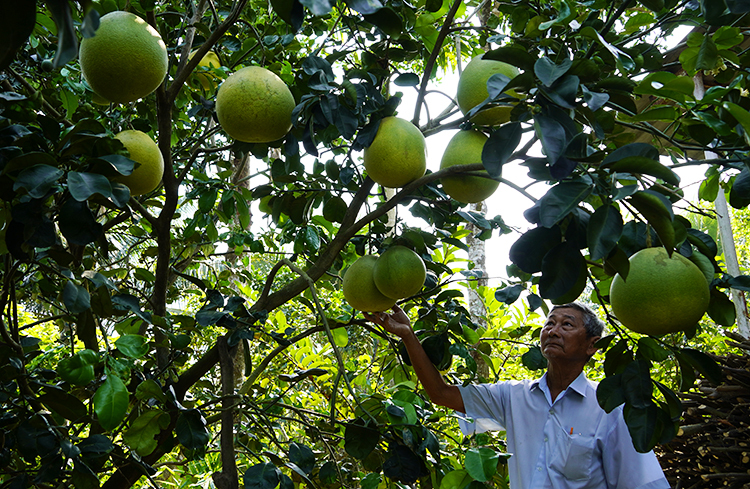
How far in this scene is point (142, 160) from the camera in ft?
4.10

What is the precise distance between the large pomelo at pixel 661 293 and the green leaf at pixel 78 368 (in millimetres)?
1086

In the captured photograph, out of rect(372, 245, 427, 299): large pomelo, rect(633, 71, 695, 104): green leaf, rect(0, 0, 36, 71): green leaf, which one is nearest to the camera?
rect(0, 0, 36, 71): green leaf

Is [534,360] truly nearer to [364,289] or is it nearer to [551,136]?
[364,289]

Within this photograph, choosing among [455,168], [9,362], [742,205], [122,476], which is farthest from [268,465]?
[742,205]

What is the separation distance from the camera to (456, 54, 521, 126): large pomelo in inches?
49.9

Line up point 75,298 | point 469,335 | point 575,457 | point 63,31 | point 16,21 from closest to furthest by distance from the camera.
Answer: point 63,31 → point 16,21 → point 75,298 → point 469,335 → point 575,457

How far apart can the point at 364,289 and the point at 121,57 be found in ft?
2.86

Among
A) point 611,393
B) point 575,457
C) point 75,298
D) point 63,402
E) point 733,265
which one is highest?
point 733,265

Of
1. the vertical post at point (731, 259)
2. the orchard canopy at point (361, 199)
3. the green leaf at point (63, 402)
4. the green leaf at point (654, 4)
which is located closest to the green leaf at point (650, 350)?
the orchard canopy at point (361, 199)

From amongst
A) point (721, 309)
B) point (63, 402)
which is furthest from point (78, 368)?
point (721, 309)

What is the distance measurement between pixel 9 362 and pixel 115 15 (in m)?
0.92

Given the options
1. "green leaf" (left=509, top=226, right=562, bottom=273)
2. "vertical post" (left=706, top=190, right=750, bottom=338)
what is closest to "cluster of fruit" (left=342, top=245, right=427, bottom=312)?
"green leaf" (left=509, top=226, right=562, bottom=273)

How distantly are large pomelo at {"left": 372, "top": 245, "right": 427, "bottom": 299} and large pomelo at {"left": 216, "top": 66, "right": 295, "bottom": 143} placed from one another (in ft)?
1.61

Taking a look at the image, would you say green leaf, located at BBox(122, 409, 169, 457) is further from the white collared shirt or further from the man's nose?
the man's nose
